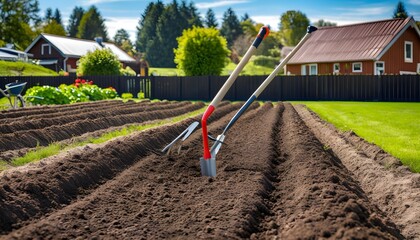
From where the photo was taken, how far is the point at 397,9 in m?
82.4

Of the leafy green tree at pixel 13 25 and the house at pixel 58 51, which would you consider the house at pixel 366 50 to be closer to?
the house at pixel 58 51

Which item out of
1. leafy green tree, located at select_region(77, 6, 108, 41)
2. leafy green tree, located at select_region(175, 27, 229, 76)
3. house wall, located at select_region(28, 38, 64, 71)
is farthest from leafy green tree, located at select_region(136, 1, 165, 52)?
leafy green tree, located at select_region(77, 6, 108, 41)

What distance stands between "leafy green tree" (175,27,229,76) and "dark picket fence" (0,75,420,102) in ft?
13.3

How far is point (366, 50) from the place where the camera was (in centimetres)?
3769

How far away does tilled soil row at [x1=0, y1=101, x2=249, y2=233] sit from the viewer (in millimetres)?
5844

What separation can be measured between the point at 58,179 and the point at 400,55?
34732 millimetres

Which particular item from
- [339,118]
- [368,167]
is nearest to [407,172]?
[368,167]

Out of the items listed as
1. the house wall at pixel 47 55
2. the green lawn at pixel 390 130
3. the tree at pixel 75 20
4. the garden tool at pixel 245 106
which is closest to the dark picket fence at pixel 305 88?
the green lawn at pixel 390 130

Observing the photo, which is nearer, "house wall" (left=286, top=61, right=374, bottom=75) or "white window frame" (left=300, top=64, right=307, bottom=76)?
"house wall" (left=286, top=61, right=374, bottom=75)

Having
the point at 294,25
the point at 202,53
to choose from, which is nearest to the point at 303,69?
the point at 202,53

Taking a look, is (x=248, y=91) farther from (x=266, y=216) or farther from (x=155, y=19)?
(x=266, y=216)

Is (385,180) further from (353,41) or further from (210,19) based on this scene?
(210,19)

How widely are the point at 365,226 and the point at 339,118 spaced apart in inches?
506

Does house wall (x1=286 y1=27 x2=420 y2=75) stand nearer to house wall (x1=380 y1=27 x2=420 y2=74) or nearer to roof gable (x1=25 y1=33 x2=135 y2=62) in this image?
house wall (x1=380 y1=27 x2=420 y2=74)
